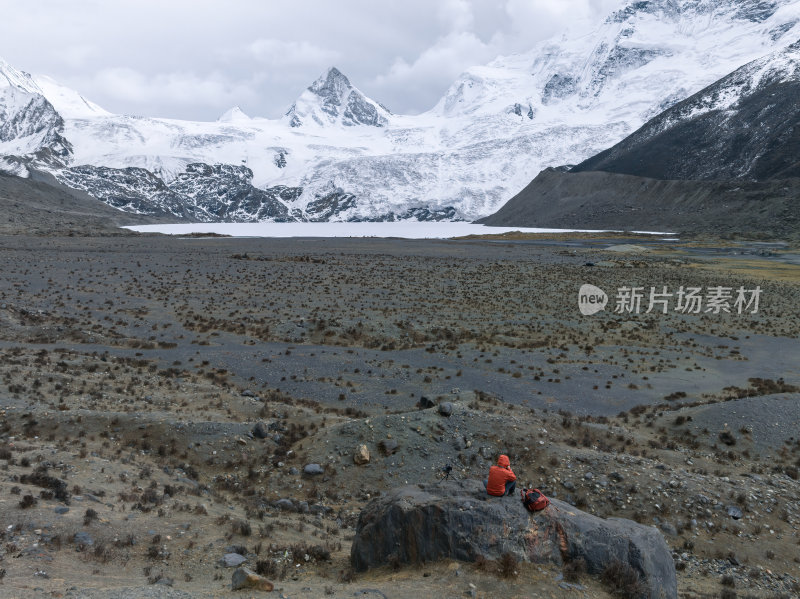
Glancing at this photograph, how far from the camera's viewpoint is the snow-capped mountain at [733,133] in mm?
147375

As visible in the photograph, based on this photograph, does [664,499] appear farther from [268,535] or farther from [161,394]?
[161,394]

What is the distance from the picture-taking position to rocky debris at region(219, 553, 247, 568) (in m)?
8.91

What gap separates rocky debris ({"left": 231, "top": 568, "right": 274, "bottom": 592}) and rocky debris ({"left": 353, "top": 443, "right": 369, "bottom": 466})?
245 inches

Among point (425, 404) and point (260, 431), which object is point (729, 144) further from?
point (260, 431)

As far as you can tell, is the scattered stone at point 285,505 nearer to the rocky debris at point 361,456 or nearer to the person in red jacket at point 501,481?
the rocky debris at point 361,456

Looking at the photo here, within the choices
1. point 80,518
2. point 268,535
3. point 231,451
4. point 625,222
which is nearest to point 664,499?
point 268,535

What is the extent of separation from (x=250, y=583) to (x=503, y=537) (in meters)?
4.00

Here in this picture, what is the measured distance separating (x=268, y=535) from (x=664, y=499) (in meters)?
9.18

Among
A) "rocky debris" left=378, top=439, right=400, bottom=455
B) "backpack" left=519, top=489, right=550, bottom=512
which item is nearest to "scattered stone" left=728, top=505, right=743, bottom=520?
"backpack" left=519, top=489, right=550, bottom=512

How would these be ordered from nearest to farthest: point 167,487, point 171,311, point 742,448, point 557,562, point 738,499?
point 557,562
point 167,487
point 738,499
point 742,448
point 171,311

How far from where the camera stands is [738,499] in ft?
42.2

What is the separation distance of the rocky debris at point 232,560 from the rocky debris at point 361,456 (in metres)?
5.31

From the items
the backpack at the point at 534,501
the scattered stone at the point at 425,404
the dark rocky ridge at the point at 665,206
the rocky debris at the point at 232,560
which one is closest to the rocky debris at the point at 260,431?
the scattered stone at the point at 425,404

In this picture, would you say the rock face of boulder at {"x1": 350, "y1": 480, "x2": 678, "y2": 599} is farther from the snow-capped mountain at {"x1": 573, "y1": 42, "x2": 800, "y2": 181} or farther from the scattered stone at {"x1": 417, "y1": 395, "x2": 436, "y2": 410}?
the snow-capped mountain at {"x1": 573, "y1": 42, "x2": 800, "y2": 181}
